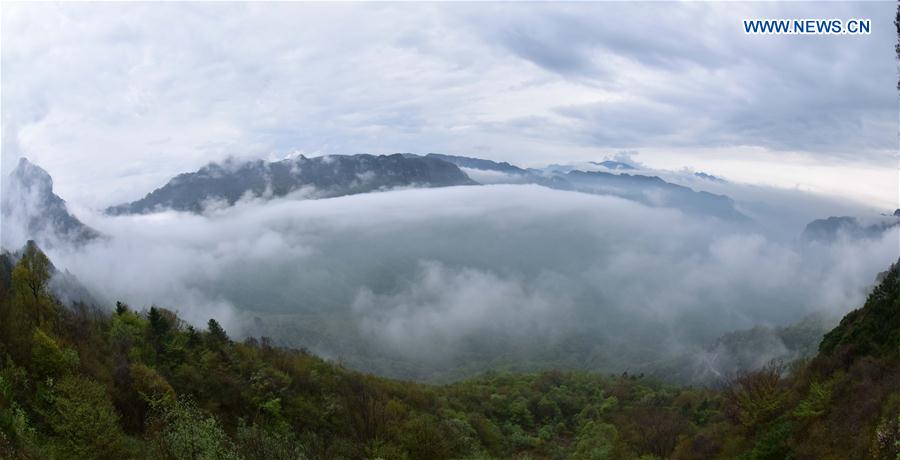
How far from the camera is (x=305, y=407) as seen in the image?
210ft

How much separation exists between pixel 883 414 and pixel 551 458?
169ft

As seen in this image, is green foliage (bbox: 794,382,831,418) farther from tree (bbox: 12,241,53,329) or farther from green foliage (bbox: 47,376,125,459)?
tree (bbox: 12,241,53,329)

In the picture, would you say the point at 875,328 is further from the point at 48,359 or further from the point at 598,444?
the point at 48,359

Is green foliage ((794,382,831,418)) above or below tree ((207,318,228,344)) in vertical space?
above

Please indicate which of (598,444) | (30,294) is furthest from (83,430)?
(598,444)

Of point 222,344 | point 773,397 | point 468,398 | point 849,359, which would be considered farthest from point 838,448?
point 468,398

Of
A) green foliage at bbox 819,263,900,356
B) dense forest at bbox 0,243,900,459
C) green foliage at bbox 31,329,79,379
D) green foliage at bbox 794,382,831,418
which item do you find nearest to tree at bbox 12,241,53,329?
dense forest at bbox 0,243,900,459

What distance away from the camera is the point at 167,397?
44.5 meters

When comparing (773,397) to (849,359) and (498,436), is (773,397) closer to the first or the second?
(849,359)

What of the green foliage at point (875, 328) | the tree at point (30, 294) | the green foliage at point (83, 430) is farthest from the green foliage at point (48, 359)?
the green foliage at point (875, 328)

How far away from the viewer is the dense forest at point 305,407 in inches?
1292

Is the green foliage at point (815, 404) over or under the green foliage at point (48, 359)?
over

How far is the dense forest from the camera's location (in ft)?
108

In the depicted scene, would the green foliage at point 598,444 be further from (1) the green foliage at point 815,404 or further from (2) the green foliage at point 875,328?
(2) the green foliage at point 875,328
